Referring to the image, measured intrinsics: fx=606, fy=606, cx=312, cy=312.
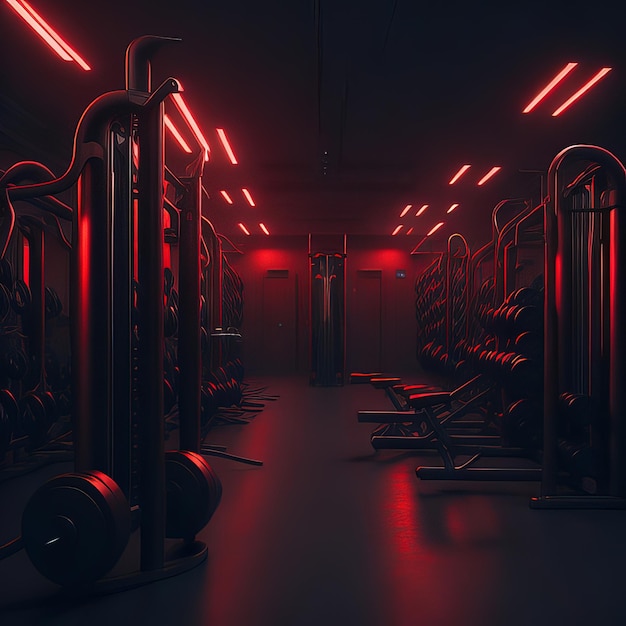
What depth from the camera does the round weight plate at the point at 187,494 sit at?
2324 millimetres

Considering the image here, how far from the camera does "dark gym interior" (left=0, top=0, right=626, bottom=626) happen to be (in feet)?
6.86

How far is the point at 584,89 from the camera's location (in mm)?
4559

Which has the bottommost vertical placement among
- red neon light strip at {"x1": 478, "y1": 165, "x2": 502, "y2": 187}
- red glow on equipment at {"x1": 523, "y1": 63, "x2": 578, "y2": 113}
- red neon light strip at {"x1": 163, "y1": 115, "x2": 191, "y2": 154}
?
red neon light strip at {"x1": 478, "y1": 165, "x2": 502, "y2": 187}

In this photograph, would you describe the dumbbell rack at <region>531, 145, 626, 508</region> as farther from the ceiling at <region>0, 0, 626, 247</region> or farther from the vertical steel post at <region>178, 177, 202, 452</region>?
the vertical steel post at <region>178, 177, 202, 452</region>

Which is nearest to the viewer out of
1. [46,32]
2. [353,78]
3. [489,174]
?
[46,32]

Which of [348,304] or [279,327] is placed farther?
[348,304]

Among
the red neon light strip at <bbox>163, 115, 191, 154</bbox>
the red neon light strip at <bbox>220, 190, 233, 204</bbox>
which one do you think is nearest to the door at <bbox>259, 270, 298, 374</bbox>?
the red neon light strip at <bbox>220, 190, 233, 204</bbox>

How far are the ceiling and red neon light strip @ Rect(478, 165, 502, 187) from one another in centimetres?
9

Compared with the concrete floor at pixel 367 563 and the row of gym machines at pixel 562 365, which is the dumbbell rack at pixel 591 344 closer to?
the row of gym machines at pixel 562 365

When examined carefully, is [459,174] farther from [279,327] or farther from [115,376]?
[115,376]

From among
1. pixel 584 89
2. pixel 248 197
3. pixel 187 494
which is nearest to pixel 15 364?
pixel 187 494

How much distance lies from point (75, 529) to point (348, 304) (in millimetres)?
9607

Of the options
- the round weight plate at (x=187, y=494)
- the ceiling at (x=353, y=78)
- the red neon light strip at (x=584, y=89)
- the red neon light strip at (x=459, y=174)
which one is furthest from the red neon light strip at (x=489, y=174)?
the round weight plate at (x=187, y=494)

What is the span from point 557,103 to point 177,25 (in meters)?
3.03
